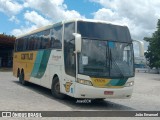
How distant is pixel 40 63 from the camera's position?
18.1 m

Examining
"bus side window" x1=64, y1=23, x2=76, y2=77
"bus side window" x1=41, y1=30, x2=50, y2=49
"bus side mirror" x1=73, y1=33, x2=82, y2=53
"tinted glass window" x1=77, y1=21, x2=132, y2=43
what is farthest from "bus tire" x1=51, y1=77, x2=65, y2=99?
"bus side mirror" x1=73, y1=33, x2=82, y2=53

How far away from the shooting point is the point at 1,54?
57844mm

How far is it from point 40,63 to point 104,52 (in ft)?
17.7

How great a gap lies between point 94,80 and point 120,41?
2.07 metres

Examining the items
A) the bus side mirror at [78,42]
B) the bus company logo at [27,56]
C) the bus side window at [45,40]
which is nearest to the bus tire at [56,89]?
the bus side window at [45,40]

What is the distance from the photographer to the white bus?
13195 mm

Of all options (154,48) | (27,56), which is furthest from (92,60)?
(154,48)

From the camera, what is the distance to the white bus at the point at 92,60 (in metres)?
13.2

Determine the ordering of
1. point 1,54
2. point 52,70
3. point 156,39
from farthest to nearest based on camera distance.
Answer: point 156,39
point 1,54
point 52,70

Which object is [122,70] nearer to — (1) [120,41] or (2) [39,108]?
(1) [120,41]

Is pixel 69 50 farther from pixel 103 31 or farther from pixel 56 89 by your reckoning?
pixel 56 89

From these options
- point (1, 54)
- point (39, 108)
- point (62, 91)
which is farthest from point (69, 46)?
point (1, 54)

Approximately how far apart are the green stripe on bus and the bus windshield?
3.47m

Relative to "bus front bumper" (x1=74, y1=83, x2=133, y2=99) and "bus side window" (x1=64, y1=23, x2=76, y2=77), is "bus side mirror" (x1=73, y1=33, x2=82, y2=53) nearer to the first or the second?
"bus side window" (x1=64, y1=23, x2=76, y2=77)
